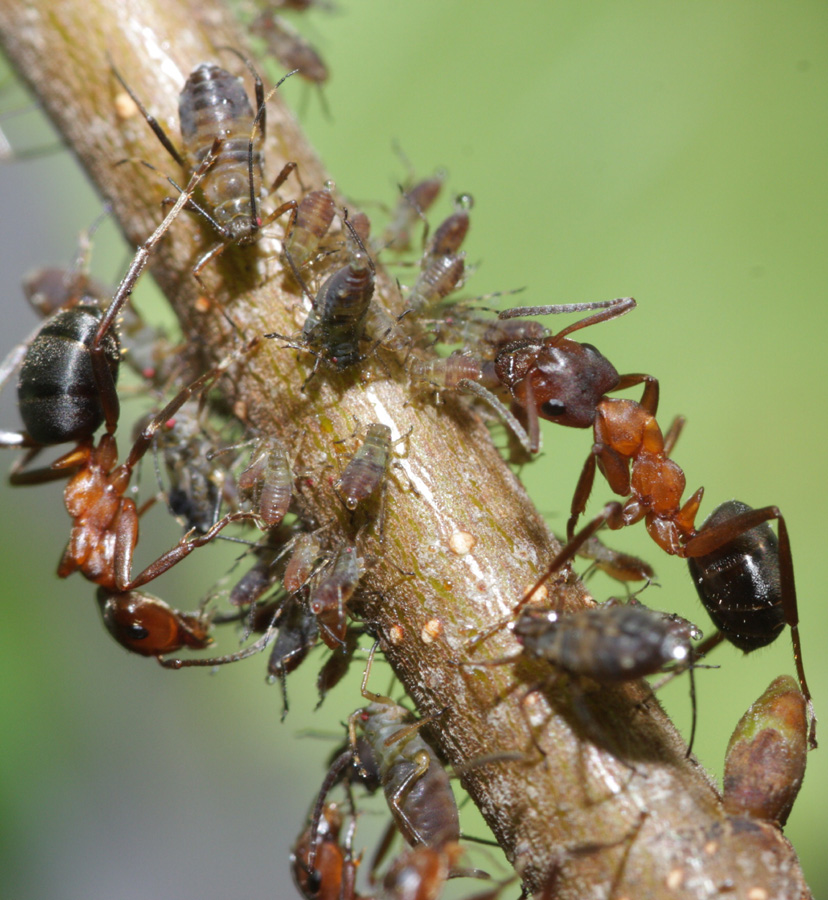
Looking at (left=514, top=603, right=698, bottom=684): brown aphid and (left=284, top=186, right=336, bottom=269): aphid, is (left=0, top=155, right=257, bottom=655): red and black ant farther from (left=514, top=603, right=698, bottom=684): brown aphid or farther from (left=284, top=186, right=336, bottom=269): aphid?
(left=514, top=603, right=698, bottom=684): brown aphid

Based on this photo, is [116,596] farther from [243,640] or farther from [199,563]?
[199,563]

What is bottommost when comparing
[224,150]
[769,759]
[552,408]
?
[769,759]

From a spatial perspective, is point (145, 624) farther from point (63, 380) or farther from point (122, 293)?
point (122, 293)

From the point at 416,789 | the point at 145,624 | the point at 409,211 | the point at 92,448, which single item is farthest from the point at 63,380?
the point at 409,211

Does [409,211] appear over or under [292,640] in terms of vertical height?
over

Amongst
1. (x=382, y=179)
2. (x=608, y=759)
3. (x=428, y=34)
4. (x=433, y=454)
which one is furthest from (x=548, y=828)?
(x=428, y=34)

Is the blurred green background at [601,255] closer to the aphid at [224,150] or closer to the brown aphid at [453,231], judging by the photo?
the brown aphid at [453,231]
